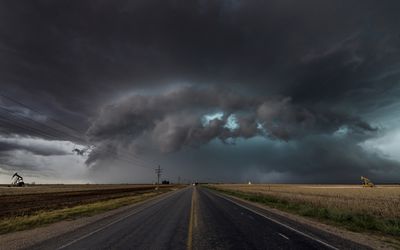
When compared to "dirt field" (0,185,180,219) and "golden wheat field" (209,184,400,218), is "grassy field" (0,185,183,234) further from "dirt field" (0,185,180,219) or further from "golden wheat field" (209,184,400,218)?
"golden wheat field" (209,184,400,218)

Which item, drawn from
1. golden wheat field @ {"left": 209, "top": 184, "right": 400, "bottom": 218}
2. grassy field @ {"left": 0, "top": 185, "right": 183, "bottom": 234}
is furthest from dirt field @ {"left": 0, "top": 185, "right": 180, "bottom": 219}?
golden wheat field @ {"left": 209, "top": 184, "right": 400, "bottom": 218}

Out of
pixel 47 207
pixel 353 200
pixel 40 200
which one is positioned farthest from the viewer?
pixel 40 200

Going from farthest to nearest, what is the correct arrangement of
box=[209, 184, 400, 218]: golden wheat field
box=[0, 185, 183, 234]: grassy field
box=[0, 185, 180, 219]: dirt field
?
box=[0, 185, 180, 219]: dirt field → box=[209, 184, 400, 218]: golden wheat field → box=[0, 185, 183, 234]: grassy field

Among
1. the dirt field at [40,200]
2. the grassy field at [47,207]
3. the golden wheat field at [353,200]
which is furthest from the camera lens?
the dirt field at [40,200]

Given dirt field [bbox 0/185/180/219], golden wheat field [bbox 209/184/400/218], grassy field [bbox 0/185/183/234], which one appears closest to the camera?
grassy field [bbox 0/185/183/234]

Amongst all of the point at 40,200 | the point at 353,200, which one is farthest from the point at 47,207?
the point at 353,200

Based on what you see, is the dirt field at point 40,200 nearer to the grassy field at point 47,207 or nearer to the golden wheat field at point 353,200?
the grassy field at point 47,207

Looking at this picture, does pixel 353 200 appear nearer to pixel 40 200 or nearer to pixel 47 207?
pixel 47 207

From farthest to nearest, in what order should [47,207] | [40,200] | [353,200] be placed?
[40,200]
[353,200]
[47,207]

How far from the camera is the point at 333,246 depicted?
10.3 meters

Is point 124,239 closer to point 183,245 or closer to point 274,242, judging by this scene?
point 183,245

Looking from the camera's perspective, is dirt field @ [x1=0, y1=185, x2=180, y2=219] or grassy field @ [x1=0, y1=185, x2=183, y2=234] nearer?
grassy field @ [x1=0, y1=185, x2=183, y2=234]

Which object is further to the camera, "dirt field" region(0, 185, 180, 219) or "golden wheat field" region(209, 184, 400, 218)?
"dirt field" region(0, 185, 180, 219)

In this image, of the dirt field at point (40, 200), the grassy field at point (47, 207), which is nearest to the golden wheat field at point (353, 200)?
the grassy field at point (47, 207)
